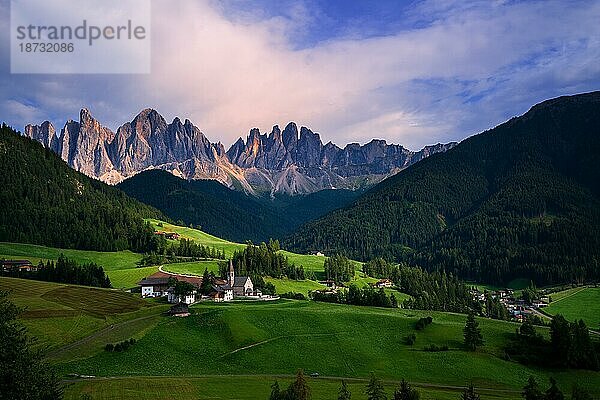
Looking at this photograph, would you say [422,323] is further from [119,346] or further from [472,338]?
[119,346]

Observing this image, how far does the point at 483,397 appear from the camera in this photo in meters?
65.8

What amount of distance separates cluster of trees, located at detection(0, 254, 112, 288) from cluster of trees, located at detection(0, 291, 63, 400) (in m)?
91.1

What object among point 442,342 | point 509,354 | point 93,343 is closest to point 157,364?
point 93,343

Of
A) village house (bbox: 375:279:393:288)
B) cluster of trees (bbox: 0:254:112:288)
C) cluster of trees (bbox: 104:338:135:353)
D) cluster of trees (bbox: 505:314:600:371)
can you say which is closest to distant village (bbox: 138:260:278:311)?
cluster of trees (bbox: 0:254:112:288)

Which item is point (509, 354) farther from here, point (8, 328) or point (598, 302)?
point (598, 302)

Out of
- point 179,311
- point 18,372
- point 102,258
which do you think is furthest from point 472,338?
point 102,258

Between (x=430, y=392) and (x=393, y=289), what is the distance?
114m

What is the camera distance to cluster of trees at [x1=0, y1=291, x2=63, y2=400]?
34.8m

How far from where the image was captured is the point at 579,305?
160m

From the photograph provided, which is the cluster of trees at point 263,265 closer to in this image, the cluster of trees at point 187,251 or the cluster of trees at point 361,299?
the cluster of trees at point 187,251

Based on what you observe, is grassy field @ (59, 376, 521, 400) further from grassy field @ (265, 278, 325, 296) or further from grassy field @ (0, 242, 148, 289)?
grassy field @ (265, 278, 325, 296)

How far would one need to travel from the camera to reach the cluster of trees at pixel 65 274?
12236 centimetres

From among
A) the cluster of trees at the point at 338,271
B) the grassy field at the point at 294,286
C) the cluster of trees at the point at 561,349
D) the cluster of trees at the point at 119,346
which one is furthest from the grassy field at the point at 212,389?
the cluster of trees at the point at 338,271

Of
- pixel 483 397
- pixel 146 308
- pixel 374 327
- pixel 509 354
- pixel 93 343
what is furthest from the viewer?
pixel 146 308
